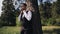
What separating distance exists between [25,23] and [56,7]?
34330 mm

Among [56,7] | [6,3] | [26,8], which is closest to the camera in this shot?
[26,8]

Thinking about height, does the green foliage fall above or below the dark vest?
below

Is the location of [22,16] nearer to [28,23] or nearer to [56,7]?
[28,23]

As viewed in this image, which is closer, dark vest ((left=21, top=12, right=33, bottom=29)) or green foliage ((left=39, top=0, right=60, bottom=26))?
dark vest ((left=21, top=12, right=33, bottom=29))

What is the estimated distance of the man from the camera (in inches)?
285

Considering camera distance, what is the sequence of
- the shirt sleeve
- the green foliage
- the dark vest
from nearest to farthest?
1. the shirt sleeve
2. the dark vest
3. the green foliage

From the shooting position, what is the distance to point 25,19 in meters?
7.39

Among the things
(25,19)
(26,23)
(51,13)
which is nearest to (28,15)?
(25,19)

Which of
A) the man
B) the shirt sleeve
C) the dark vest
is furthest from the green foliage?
the shirt sleeve

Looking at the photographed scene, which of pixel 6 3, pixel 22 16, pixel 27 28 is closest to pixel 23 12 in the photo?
pixel 22 16

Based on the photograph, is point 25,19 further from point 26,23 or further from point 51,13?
point 51,13

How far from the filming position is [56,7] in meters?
41.4

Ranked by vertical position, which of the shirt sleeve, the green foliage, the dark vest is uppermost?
the shirt sleeve

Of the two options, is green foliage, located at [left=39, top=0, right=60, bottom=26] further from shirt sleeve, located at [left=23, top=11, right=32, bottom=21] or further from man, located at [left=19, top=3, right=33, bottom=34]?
shirt sleeve, located at [left=23, top=11, right=32, bottom=21]
